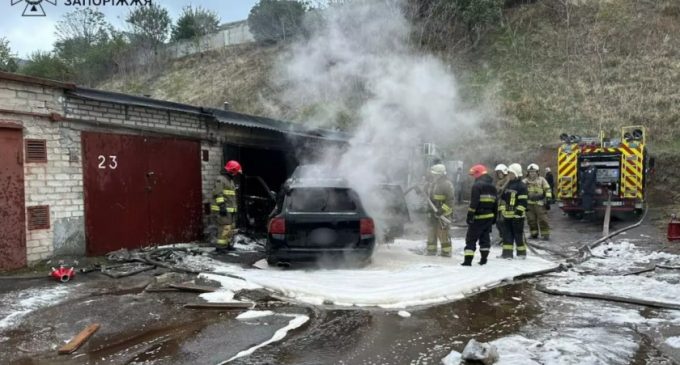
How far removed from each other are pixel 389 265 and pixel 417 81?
21.4 feet

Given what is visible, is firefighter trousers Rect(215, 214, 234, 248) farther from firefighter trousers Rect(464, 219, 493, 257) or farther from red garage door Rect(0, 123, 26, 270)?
firefighter trousers Rect(464, 219, 493, 257)

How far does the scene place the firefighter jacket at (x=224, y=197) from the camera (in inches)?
373

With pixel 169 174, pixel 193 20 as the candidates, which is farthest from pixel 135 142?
pixel 193 20

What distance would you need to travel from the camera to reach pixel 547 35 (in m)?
26.8

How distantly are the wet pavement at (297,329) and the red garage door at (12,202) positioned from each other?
0.91 metres

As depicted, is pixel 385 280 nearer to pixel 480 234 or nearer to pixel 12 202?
pixel 480 234

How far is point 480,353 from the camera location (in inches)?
167

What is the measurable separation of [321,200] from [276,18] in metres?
12.0

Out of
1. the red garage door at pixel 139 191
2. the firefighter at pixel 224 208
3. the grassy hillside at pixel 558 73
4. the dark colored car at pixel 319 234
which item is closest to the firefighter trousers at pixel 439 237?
the dark colored car at pixel 319 234

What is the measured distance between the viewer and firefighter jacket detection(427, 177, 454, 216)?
9.44 metres

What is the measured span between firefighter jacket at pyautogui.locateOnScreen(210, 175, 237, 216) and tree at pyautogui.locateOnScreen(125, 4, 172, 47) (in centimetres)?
2965

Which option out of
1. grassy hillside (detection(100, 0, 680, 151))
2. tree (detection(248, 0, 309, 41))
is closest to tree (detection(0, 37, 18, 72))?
grassy hillside (detection(100, 0, 680, 151))

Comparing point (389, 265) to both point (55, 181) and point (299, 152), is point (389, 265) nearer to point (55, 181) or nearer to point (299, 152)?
point (55, 181)

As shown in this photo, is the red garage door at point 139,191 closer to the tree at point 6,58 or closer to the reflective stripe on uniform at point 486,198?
the reflective stripe on uniform at point 486,198
